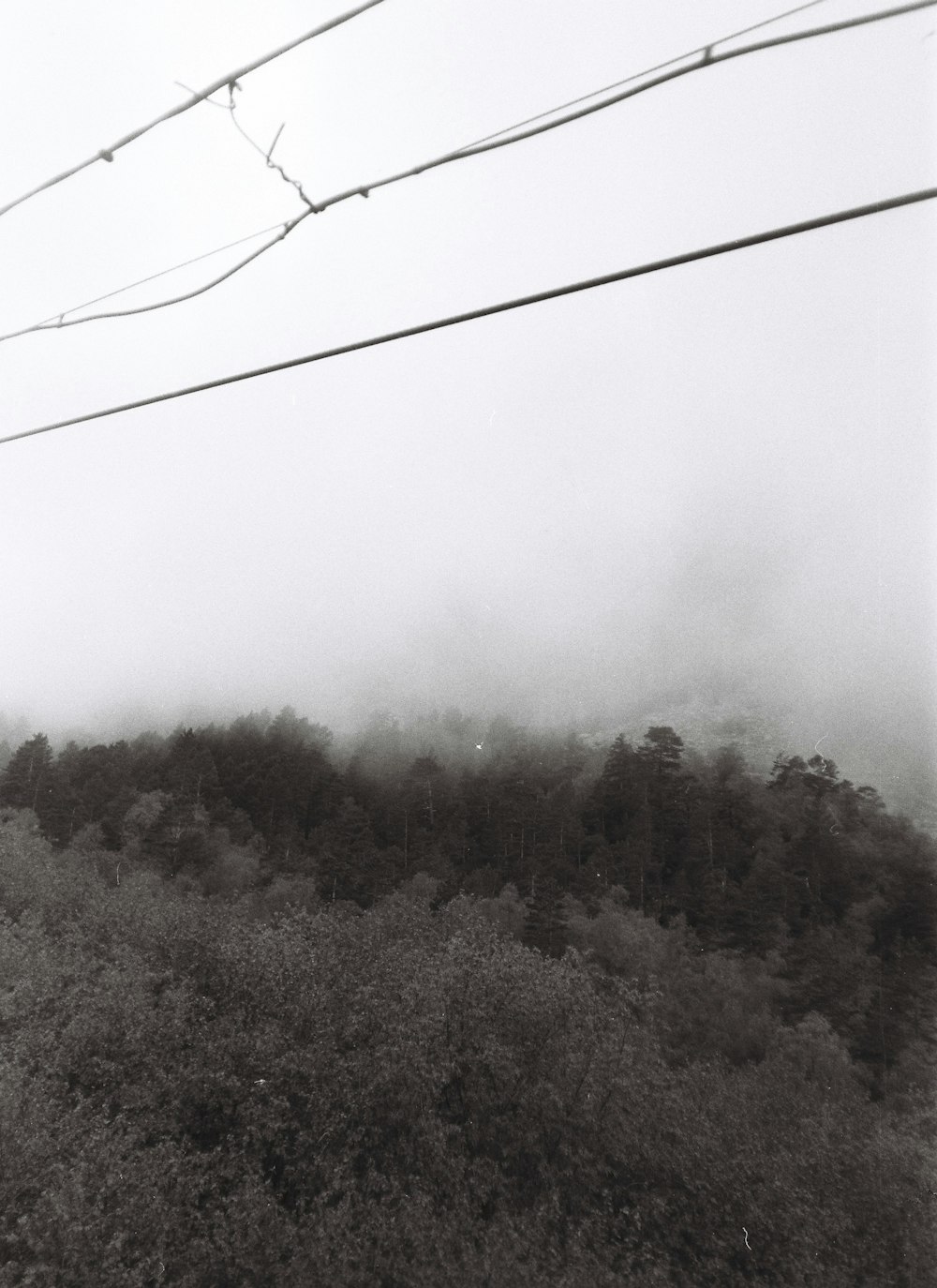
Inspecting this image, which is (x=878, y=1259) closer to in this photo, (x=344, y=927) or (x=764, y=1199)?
(x=764, y=1199)

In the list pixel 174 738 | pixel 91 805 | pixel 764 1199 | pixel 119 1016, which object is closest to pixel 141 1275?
pixel 119 1016

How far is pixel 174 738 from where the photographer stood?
288 ft

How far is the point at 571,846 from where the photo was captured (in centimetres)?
7112

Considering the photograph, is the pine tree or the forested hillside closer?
the forested hillside

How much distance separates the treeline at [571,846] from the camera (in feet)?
169

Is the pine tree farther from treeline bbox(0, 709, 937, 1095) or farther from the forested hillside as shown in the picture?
the forested hillside

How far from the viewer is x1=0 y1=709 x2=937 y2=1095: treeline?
51.6 meters

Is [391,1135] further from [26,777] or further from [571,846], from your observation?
[26,777]

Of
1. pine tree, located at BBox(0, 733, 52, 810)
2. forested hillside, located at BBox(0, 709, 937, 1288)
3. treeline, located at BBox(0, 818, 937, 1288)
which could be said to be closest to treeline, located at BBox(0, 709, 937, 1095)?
pine tree, located at BBox(0, 733, 52, 810)

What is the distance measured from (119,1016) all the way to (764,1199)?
831 inches

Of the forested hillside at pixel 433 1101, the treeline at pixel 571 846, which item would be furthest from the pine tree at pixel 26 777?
the forested hillside at pixel 433 1101

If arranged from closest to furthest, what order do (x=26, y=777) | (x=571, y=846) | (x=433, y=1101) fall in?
(x=433, y=1101) < (x=26, y=777) < (x=571, y=846)

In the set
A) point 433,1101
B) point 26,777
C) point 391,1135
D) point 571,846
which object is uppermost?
point 571,846

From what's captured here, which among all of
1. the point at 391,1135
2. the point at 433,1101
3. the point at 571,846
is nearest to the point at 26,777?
the point at 571,846
